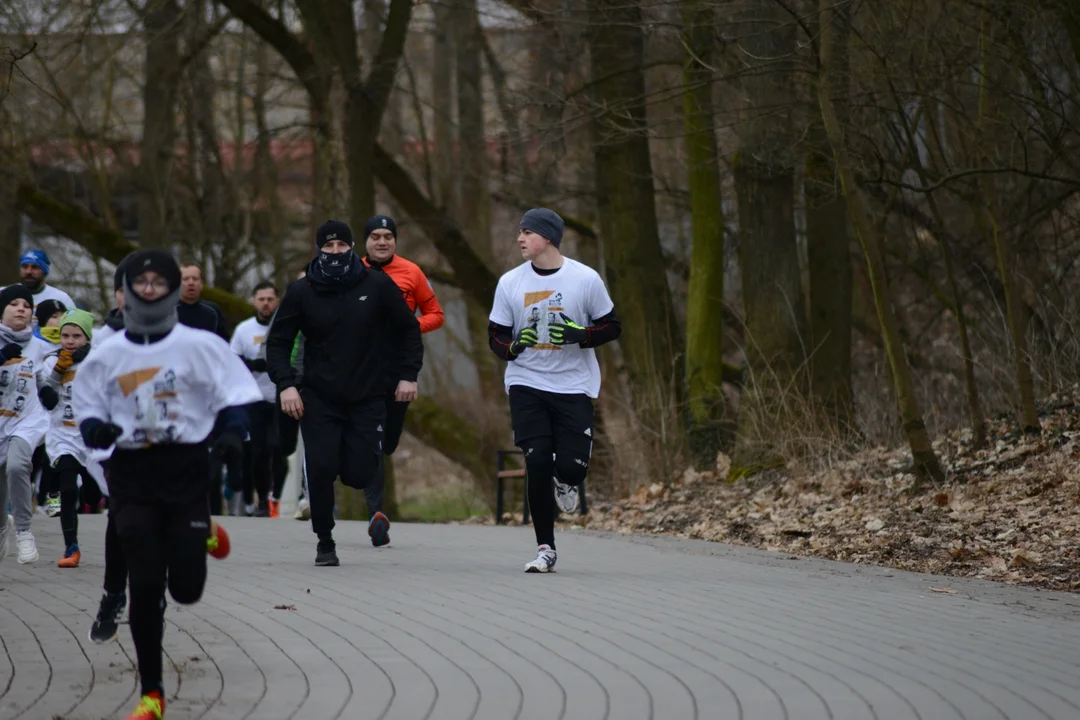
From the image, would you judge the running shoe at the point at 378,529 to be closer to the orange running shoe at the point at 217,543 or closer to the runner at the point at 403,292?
the runner at the point at 403,292

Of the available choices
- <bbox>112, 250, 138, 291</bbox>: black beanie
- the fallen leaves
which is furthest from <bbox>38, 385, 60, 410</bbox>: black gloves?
the fallen leaves

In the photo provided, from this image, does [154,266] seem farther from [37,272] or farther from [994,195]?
[994,195]

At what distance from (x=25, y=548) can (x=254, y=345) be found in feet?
16.7

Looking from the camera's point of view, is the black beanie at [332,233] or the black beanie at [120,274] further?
the black beanie at [332,233]

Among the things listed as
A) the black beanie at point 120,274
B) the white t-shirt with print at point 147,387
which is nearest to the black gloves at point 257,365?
the black beanie at point 120,274

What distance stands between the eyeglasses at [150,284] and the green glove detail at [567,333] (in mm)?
3998

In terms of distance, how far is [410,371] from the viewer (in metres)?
10.6

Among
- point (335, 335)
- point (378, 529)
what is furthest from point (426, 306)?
point (335, 335)

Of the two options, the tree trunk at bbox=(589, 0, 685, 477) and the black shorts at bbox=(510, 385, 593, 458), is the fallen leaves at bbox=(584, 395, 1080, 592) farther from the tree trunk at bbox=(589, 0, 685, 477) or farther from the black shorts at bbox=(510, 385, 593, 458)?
the tree trunk at bbox=(589, 0, 685, 477)

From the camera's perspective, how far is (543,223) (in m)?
9.75

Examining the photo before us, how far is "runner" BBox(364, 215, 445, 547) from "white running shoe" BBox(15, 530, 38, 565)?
2312 millimetres

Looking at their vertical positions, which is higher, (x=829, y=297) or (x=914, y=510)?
(x=829, y=297)

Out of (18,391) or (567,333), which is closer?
(567,333)

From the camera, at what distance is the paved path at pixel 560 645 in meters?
5.77
